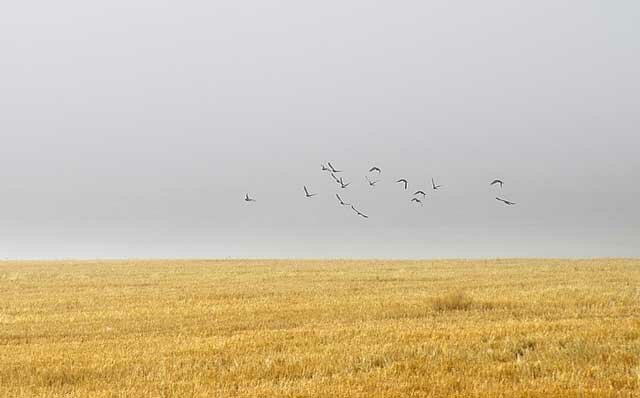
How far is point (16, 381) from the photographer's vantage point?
489 inches

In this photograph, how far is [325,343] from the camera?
1527cm

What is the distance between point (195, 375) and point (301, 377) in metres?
1.69

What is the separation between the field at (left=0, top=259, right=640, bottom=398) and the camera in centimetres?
1156

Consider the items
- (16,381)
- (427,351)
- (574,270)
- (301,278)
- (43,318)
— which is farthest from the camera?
(574,270)

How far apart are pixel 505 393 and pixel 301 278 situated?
2556 cm

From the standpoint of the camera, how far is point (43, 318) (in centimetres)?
2094

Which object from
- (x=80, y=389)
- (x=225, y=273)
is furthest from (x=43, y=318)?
(x=225, y=273)

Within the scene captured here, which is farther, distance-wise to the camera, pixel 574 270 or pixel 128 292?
pixel 574 270

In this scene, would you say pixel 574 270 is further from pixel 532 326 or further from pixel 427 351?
pixel 427 351

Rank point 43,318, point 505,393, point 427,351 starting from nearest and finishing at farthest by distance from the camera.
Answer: point 505,393 → point 427,351 → point 43,318

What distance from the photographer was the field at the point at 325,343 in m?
11.6

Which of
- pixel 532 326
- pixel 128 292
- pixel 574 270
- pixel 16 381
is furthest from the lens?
pixel 574 270

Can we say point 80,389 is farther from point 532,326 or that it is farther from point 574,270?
point 574,270

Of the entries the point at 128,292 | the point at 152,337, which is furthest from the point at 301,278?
the point at 152,337
